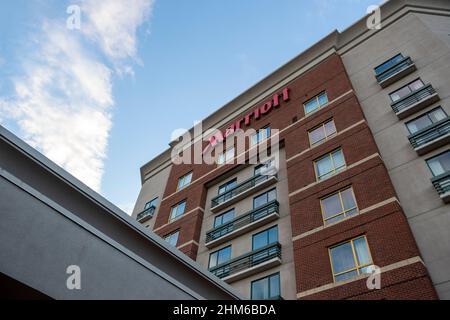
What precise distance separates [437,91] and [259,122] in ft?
39.8

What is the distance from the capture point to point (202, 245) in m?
22.2

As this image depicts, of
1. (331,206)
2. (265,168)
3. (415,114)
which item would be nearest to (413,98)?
(415,114)

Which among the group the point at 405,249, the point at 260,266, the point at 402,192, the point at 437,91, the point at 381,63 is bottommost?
the point at 405,249

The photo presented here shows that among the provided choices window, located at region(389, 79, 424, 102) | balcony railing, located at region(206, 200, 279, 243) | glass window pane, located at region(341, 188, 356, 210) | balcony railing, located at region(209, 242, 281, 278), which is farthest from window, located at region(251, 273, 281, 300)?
window, located at region(389, 79, 424, 102)

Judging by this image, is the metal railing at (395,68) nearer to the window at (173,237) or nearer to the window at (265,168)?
the window at (265,168)

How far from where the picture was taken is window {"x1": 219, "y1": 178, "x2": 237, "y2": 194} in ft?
80.1

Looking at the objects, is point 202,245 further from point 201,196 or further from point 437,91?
point 437,91

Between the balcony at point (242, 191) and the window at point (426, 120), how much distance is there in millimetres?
7785

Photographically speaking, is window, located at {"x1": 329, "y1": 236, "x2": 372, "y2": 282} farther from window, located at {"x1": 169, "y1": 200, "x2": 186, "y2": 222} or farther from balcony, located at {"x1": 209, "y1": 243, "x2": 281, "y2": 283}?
window, located at {"x1": 169, "y1": 200, "x2": 186, "y2": 222}

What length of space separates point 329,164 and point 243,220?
6048 millimetres

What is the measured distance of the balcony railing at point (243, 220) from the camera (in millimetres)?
19594

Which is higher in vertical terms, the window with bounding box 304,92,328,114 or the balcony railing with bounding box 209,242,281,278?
the window with bounding box 304,92,328,114

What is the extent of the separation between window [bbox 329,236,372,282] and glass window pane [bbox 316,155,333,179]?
447cm
